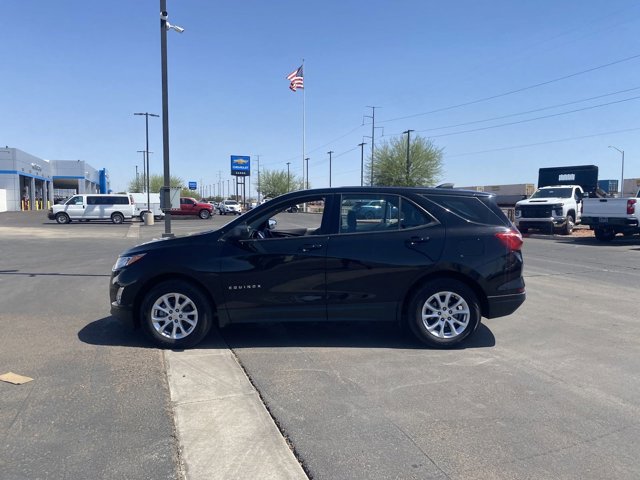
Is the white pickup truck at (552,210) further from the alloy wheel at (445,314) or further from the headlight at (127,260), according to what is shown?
the headlight at (127,260)

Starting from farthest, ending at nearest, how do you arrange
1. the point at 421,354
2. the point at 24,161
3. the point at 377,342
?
the point at 24,161
the point at 377,342
the point at 421,354

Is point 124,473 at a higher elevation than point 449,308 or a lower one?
lower

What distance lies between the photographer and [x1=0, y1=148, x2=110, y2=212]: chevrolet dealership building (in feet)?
169

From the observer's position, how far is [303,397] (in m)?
4.27

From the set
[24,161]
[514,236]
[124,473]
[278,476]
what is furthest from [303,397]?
[24,161]

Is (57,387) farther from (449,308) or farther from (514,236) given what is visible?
(514,236)

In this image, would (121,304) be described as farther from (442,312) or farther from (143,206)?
(143,206)

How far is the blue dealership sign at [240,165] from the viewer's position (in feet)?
224

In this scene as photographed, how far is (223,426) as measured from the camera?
3.76 m

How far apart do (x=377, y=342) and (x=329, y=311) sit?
29.1 inches

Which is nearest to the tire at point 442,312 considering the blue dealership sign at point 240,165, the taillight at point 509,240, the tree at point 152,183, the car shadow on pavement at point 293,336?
the car shadow on pavement at point 293,336

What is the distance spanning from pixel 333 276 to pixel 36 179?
220 feet

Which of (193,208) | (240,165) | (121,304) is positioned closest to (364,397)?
(121,304)

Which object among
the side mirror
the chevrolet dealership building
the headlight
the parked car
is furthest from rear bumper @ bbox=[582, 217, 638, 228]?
the chevrolet dealership building
